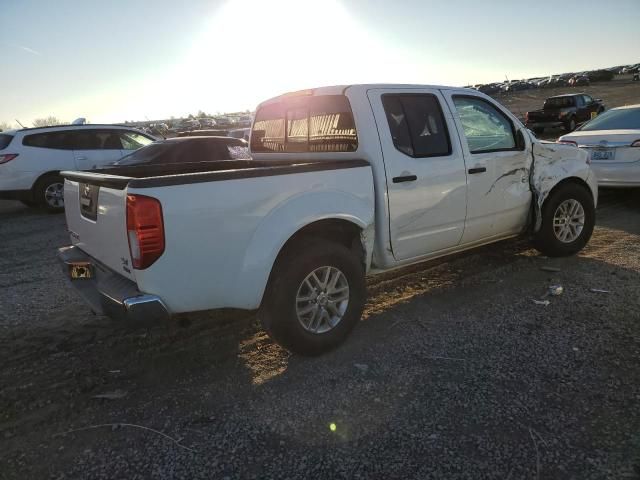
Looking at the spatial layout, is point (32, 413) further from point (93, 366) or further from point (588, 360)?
point (588, 360)

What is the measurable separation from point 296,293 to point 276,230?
1.54ft

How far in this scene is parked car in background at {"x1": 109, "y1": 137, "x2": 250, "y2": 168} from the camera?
8.67 m

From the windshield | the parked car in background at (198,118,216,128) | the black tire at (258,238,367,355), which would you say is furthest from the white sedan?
the parked car in background at (198,118,216,128)

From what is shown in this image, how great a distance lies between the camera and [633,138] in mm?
6945

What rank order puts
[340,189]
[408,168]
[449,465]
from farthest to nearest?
[408,168]
[340,189]
[449,465]

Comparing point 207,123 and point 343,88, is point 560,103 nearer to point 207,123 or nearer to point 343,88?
point 343,88

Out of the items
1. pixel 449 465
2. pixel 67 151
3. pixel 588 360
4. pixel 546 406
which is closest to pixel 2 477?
pixel 449 465

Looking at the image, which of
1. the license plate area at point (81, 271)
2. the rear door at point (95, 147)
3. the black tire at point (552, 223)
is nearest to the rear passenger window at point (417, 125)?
the black tire at point (552, 223)

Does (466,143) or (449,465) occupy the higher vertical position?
(466,143)

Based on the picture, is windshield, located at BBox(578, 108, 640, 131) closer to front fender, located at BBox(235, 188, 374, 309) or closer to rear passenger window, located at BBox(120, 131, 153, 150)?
front fender, located at BBox(235, 188, 374, 309)

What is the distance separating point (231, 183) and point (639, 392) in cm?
277

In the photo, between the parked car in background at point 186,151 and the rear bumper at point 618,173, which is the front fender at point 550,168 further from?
the parked car in background at point 186,151

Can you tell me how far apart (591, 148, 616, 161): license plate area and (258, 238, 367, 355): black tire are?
571 cm

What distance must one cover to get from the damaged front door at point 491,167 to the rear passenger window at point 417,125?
21 cm
